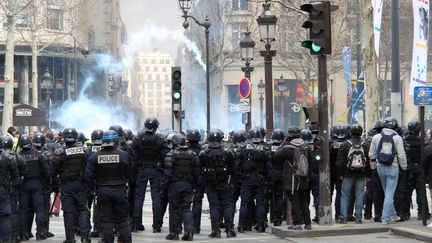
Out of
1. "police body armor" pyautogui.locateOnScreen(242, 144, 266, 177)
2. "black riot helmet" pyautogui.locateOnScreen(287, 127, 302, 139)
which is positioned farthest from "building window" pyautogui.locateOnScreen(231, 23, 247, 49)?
"black riot helmet" pyautogui.locateOnScreen(287, 127, 302, 139)

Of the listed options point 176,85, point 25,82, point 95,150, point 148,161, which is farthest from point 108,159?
point 25,82

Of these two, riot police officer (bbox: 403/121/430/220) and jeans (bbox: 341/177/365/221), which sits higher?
riot police officer (bbox: 403/121/430/220)

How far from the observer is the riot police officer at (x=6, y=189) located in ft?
41.4

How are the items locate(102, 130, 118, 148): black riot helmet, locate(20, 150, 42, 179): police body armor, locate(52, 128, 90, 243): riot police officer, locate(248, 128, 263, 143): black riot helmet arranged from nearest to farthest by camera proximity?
locate(102, 130, 118, 148): black riot helmet → locate(52, 128, 90, 243): riot police officer → locate(20, 150, 42, 179): police body armor → locate(248, 128, 263, 143): black riot helmet

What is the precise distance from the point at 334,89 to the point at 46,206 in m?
49.9

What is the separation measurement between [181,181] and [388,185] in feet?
12.3

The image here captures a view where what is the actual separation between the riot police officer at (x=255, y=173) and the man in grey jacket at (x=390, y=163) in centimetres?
196

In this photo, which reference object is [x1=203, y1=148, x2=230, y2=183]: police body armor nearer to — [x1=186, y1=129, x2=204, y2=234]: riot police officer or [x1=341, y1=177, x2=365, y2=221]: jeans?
[x1=186, y1=129, x2=204, y2=234]: riot police officer

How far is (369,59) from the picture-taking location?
2225 cm

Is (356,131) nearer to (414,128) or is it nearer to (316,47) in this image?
(414,128)

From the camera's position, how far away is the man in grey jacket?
1401cm

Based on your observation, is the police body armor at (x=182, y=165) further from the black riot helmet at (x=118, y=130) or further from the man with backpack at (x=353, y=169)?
the man with backpack at (x=353, y=169)

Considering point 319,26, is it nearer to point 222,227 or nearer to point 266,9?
point 222,227

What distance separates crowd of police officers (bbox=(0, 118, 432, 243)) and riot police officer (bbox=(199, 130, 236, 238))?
0.02m
